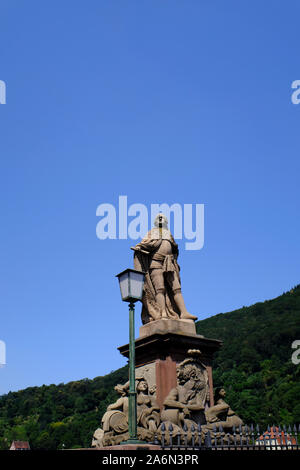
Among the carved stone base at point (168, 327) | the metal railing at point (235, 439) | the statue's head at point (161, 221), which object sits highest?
the statue's head at point (161, 221)

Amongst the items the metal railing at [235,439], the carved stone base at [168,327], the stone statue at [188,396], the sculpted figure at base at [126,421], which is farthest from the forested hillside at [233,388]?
the metal railing at [235,439]

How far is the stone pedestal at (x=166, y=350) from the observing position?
11.4 meters

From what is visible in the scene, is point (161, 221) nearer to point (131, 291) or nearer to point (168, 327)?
point (168, 327)

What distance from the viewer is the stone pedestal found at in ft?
37.4

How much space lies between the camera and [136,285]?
8453mm

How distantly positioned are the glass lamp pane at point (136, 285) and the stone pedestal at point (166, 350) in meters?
3.34

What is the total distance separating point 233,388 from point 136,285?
223ft

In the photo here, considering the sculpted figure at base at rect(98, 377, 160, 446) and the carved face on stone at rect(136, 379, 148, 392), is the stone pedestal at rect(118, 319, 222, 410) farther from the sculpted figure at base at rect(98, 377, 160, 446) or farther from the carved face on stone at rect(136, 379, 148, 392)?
the sculpted figure at base at rect(98, 377, 160, 446)

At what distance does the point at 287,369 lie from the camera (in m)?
76.8

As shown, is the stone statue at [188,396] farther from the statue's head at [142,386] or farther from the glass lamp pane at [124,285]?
the glass lamp pane at [124,285]
